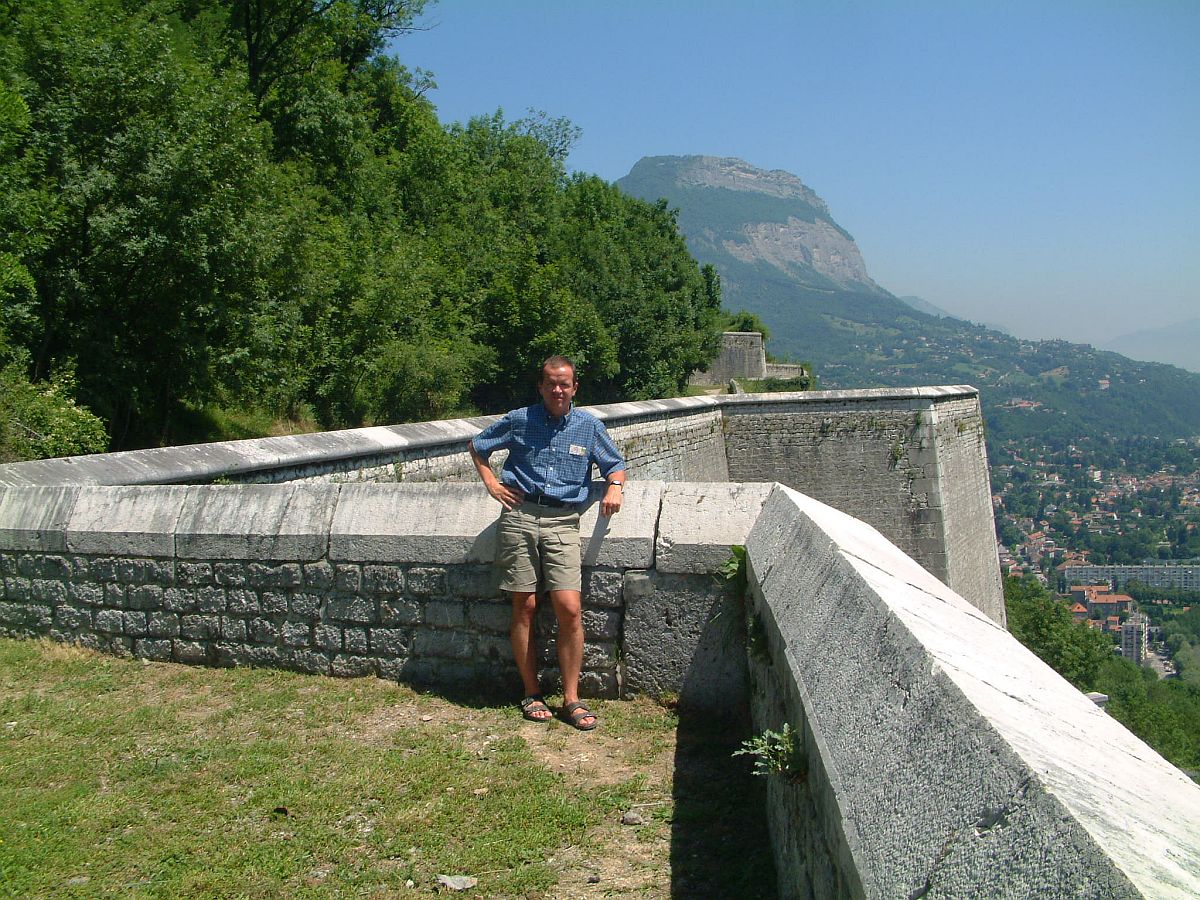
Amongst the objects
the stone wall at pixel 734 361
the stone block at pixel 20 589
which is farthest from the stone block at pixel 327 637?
the stone wall at pixel 734 361

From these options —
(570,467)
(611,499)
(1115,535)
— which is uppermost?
(570,467)

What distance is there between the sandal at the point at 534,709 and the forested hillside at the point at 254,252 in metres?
7.38

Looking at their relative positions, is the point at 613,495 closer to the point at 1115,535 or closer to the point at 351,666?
the point at 351,666

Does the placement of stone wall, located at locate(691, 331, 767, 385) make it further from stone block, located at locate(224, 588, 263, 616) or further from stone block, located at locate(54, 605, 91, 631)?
stone block, located at locate(224, 588, 263, 616)

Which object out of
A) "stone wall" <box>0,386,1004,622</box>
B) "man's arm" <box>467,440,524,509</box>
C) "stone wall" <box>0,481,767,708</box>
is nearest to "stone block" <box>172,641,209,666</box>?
"stone wall" <box>0,481,767,708</box>

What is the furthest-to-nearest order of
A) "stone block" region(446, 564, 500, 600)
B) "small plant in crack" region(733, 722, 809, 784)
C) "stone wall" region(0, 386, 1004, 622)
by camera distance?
1. "stone wall" region(0, 386, 1004, 622)
2. "stone block" region(446, 564, 500, 600)
3. "small plant in crack" region(733, 722, 809, 784)

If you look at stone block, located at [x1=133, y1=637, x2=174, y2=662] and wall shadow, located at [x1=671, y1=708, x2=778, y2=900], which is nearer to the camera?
wall shadow, located at [x1=671, y1=708, x2=778, y2=900]

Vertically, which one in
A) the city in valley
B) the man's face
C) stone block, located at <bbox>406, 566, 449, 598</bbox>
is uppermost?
the man's face

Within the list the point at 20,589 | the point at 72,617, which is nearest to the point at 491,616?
the point at 72,617

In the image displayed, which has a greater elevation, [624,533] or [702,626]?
[624,533]

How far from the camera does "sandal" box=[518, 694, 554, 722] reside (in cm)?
477

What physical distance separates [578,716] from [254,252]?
11.1 metres

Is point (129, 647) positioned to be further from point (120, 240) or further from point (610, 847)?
point (120, 240)

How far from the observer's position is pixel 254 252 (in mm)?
13727
